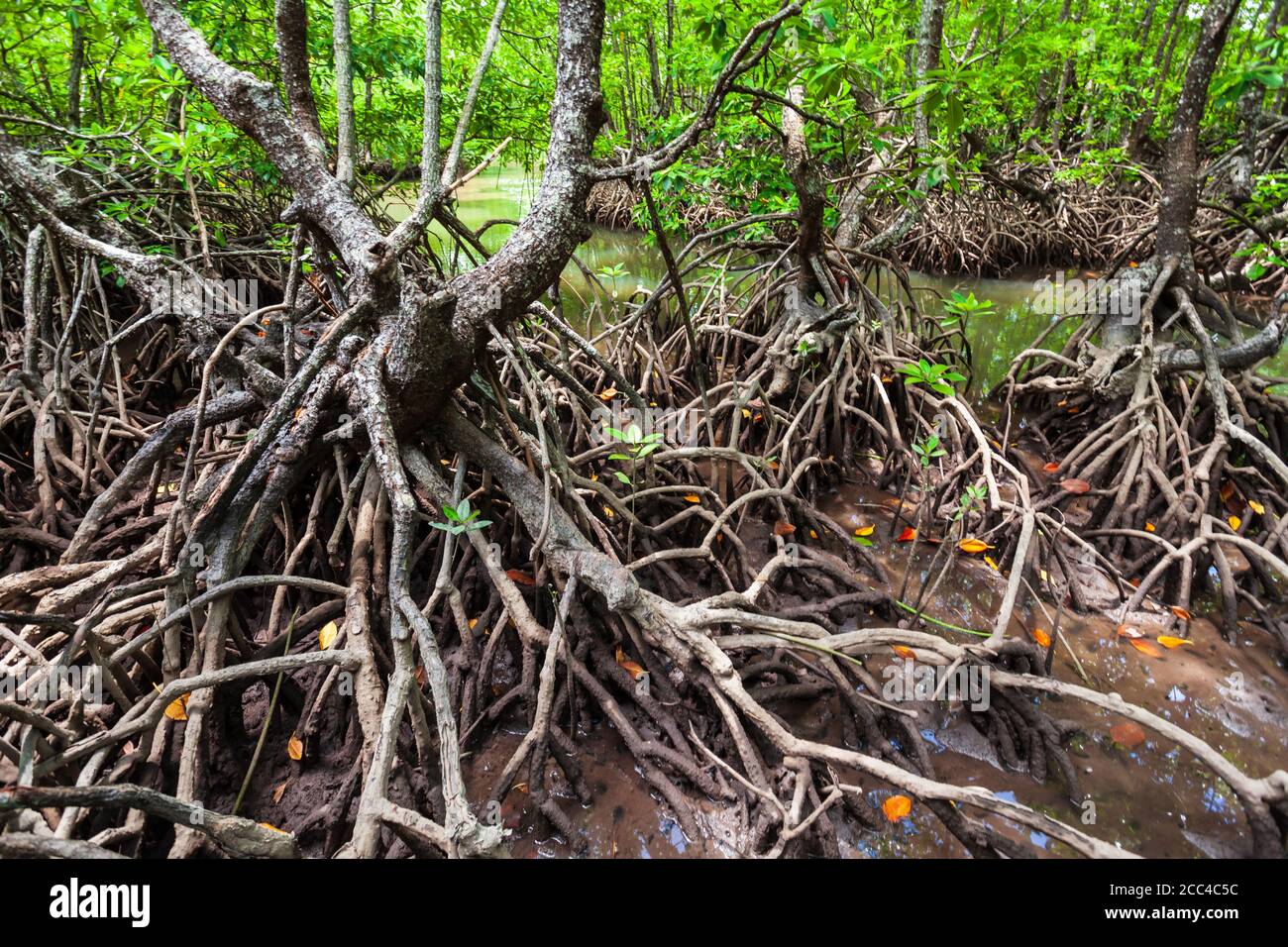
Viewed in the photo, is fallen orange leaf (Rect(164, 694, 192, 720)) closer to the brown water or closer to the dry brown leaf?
the brown water

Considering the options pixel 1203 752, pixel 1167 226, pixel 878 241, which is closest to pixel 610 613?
pixel 1203 752

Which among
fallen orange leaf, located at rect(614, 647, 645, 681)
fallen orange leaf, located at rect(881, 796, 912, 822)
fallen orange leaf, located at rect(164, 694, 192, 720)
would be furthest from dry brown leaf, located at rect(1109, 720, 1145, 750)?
fallen orange leaf, located at rect(164, 694, 192, 720)

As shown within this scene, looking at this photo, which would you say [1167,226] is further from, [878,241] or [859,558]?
[859,558]

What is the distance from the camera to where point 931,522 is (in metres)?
3.09

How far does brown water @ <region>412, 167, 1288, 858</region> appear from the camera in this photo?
1.72m

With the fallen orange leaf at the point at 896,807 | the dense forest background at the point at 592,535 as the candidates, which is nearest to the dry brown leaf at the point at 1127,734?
the dense forest background at the point at 592,535

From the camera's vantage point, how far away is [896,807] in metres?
1.77

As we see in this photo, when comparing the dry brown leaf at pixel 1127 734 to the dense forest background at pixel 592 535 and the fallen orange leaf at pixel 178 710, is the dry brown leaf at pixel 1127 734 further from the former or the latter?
the fallen orange leaf at pixel 178 710

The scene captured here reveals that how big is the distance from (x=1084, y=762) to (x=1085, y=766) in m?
0.02

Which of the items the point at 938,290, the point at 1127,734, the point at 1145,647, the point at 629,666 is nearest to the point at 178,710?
the point at 629,666

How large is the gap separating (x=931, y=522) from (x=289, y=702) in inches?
114

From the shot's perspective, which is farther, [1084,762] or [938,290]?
[938,290]

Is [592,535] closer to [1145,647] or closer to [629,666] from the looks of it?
[629,666]

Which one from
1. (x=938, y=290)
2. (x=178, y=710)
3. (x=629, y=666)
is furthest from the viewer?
(x=938, y=290)
